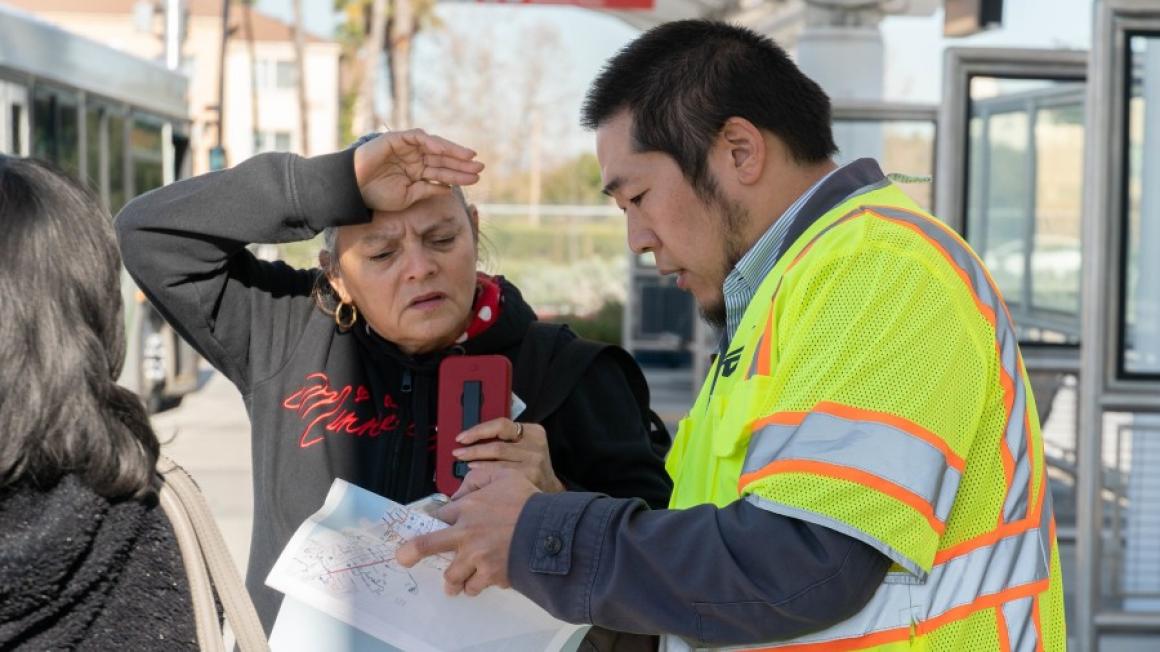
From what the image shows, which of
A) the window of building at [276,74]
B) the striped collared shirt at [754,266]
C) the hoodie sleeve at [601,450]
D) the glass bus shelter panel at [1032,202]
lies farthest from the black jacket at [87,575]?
the window of building at [276,74]

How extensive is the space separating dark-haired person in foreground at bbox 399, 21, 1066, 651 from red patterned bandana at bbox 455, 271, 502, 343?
2.24 ft

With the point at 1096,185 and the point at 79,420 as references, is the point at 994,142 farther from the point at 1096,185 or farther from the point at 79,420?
the point at 79,420

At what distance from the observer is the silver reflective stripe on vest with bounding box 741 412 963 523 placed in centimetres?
165

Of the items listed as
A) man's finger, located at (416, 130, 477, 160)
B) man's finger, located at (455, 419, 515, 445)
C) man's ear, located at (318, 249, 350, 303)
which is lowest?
man's finger, located at (455, 419, 515, 445)

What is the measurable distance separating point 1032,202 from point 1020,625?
18.5 ft

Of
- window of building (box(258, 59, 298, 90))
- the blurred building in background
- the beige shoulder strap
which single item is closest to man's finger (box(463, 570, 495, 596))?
the beige shoulder strap

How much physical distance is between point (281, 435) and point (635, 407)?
0.62 meters

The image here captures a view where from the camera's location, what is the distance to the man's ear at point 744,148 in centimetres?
198

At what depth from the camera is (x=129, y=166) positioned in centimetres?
1118

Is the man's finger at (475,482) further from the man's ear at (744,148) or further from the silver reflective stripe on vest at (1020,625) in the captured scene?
the silver reflective stripe on vest at (1020,625)

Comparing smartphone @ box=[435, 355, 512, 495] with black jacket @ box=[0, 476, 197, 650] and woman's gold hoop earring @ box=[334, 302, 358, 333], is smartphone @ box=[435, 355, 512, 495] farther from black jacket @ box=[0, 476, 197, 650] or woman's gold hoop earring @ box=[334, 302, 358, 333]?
black jacket @ box=[0, 476, 197, 650]

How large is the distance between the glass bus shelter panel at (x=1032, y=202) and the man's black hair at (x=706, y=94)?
15.8ft

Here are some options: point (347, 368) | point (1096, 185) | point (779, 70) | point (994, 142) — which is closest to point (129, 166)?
point (994, 142)

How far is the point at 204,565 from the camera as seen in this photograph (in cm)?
177
